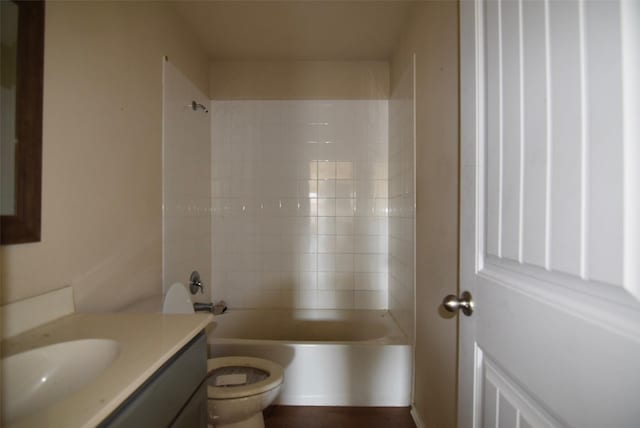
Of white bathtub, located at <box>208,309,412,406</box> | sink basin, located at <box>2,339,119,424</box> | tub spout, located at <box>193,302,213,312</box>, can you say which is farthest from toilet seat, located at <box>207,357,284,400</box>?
→ sink basin, located at <box>2,339,119,424</box>

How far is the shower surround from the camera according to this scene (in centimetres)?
245

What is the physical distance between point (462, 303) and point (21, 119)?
1298 mm

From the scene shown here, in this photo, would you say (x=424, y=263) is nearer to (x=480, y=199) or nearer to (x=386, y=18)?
(x=480, y=199)

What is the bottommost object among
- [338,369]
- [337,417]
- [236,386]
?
[337,417]

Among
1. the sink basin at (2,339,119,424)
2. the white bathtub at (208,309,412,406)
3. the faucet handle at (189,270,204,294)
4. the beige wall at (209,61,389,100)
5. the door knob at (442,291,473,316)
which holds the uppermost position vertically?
the beige wall at (209,61,389,100)

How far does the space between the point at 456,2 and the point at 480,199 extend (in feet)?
3.14

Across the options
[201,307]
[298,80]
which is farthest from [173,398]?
[298,80]

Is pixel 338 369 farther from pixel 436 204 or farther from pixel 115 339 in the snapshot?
pixel 115 339

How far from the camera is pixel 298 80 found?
8.02 feet

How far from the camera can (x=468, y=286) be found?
2.43 feet

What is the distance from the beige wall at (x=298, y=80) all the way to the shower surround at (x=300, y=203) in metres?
0.07

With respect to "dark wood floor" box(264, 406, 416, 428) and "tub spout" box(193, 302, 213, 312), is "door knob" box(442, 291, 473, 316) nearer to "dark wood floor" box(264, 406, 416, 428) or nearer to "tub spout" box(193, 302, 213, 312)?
"dark wood floor" box(264, 406, 416, 428)

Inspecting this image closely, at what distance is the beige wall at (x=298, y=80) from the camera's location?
7.98 ft

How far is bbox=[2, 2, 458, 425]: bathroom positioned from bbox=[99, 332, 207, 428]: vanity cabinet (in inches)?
20.6
